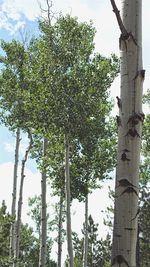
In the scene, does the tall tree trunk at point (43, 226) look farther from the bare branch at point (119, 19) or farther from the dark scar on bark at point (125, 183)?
the bare branch at point (119, 19)

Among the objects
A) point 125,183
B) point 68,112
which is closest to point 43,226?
point 68,112

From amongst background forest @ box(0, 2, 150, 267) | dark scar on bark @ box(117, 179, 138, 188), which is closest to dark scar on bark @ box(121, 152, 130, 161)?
dark scar on bark @ box(117, 179, 138, 188)

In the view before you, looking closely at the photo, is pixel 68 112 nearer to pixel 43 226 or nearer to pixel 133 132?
pixel 43 226

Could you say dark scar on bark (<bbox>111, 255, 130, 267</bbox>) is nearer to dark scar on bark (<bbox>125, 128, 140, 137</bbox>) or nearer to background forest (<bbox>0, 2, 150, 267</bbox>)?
dark scar on bark (<bbox>125, 128, 140, 137</bbox>)

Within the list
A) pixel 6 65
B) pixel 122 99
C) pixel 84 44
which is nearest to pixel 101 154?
pixel 84 44

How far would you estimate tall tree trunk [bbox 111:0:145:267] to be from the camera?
94.7 inches

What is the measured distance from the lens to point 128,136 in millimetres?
2561

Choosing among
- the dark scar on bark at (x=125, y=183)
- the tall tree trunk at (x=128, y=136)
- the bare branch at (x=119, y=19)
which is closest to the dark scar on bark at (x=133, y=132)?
the tall tree trunk at (x=128, y=136)

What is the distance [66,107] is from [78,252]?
30297 millimetres

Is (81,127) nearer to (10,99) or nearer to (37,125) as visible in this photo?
(37,125)

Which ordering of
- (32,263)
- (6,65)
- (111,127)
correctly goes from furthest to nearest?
(32,263) < (6,65) < (111,127)

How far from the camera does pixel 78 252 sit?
46312 mm

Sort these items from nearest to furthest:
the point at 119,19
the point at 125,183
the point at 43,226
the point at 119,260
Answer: the point at 119,260 → the point at 125,183 → the point at 119,19 → the point at 43,226

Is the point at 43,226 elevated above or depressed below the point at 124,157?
above
